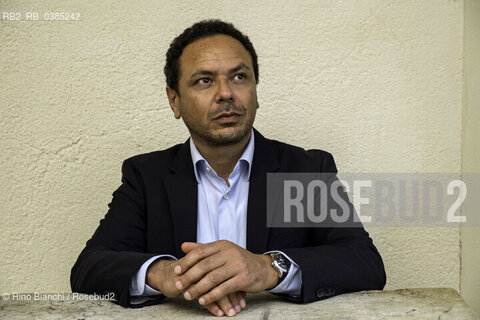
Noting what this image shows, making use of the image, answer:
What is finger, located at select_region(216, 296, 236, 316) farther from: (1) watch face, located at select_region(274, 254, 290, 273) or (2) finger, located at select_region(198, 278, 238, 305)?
(1) watch face, located at select_region(274, 254, 290, 273)

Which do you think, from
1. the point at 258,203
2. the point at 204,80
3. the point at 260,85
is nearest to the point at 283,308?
the point at 258,203

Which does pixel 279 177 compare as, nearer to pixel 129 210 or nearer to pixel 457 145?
pixel 129 210

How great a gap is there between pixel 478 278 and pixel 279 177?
1.34 metres

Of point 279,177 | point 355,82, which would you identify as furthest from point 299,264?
point 355,82

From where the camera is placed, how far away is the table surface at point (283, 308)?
5.16 ft

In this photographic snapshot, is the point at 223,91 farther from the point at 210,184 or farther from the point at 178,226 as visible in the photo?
the point at 178,226

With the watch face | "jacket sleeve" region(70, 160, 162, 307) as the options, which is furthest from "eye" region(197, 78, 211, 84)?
the watch face

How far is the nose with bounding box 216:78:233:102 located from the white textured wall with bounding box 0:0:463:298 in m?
0.69

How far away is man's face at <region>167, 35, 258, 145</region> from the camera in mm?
2172

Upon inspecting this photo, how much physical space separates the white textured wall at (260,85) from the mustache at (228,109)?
0.72 m

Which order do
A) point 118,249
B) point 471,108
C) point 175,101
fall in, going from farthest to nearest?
1. point 471,108
2. point 175,101
3. point 118,249

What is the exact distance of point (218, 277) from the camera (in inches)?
65.6

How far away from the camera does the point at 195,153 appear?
90.8 inches

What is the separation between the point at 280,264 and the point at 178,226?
1.86 ft
